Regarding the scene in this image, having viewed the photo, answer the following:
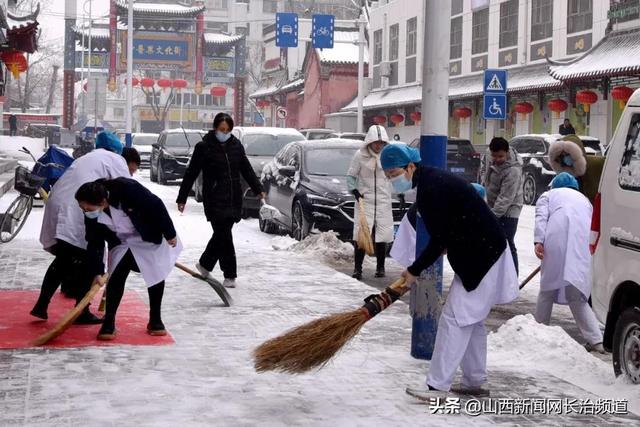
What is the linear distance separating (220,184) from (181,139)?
2063 centimetres

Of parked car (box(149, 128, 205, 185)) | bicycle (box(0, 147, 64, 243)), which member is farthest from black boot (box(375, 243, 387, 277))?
parked car (box(149, 128, 205, 185))

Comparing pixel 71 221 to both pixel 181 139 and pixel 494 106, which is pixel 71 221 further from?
pixel 181 139

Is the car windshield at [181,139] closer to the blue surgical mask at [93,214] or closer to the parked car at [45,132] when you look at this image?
the blue surgical mask at [93,214]

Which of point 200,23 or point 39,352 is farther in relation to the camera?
point 200,23

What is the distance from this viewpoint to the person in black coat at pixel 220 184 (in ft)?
34.6

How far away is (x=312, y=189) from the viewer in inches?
590

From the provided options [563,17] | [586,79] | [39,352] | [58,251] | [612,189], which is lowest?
[39,352]

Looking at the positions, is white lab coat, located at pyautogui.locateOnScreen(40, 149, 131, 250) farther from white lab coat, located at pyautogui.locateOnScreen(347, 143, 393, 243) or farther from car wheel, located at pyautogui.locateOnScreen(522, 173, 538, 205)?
car wheel, located at pyautogui.locateOnScreen(522, 173, 538, 205)

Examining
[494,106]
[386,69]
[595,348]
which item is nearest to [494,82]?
[494,106]

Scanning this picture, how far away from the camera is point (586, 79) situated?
97.8 ft

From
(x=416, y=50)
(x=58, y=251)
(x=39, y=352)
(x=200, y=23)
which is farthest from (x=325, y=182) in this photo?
(x=200, y=23)

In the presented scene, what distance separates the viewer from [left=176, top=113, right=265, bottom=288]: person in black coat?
10.5 meters

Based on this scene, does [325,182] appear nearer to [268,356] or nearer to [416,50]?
[268,356]

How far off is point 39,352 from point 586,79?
2463 cm
